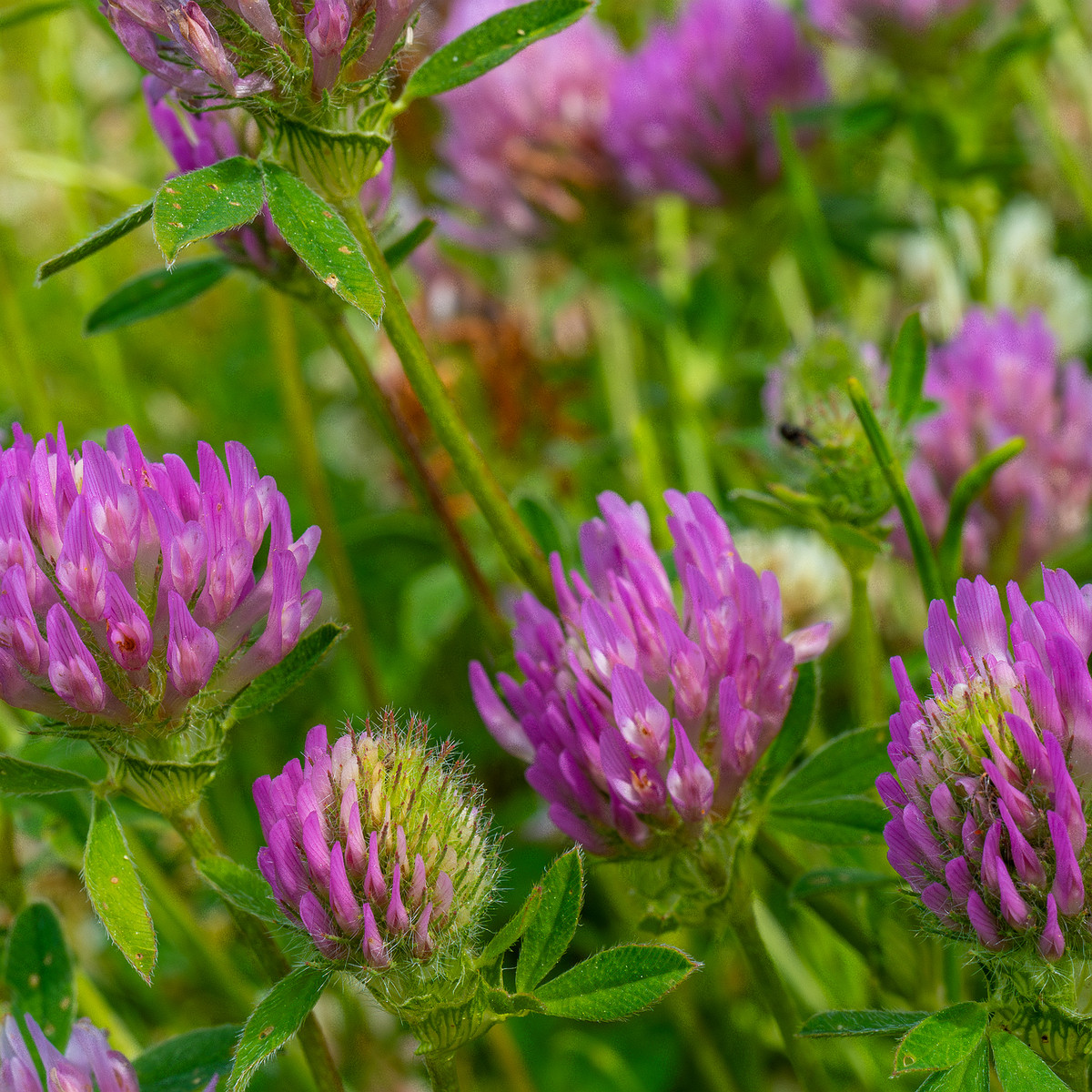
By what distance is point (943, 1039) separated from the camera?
1.95 ft

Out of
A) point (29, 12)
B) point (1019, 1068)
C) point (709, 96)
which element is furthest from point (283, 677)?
point (709, 96)

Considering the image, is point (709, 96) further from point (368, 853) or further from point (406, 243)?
point (368, 853)

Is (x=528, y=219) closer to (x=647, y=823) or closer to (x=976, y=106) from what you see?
(x=976, y=106)

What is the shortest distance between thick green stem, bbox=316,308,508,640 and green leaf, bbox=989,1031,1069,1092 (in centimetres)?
49

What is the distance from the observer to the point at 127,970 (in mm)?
1389

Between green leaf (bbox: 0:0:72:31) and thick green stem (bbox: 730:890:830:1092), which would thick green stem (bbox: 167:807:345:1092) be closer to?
thick green stem (bbox: 730:890:830:1092)

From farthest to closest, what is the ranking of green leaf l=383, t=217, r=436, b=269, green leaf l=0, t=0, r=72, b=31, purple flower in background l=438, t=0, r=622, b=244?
purple flower in background l=438, t=0, r=622, b=244 → green leaf l=0, t=0, r=72, b=31 → green leaf l=383, t=217, r=436, b=269

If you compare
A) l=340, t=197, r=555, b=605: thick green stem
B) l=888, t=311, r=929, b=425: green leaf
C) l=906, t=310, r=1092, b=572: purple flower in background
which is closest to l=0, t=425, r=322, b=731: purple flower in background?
l=340, t=197, r=555, b=605: thick green stem

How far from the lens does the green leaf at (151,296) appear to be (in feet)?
3.28

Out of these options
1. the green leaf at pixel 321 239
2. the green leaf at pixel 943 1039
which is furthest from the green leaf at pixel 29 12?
the green leaf at pixel 943 1039

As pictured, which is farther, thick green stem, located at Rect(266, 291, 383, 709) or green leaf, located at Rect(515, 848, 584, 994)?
thick green stem, located at Rect(266, 291, 383, 709)

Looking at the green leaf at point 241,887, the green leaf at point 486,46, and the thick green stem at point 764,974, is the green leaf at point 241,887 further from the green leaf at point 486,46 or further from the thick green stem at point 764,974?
the green leaf at point 486,46

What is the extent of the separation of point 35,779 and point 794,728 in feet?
1.53

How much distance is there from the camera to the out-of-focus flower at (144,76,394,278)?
852 millimetres
